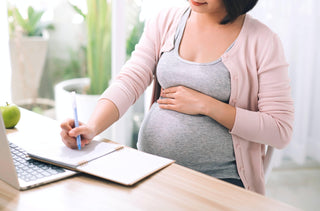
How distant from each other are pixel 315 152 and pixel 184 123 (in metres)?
2.03

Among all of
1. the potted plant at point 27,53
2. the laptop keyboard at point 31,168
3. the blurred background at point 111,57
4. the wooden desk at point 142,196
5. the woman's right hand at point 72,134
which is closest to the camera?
the wooden desk at point 142,196

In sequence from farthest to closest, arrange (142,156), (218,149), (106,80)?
(106,80) → (218,149) → (142,156)

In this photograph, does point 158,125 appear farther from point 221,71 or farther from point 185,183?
point 185,183

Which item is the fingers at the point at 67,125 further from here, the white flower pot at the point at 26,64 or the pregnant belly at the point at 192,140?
the white flower pot at the point at 26,64

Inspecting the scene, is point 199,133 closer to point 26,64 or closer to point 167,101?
point 167,101

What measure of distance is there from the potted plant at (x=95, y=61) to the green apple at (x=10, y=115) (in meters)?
1.38

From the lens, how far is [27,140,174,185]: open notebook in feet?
2.81

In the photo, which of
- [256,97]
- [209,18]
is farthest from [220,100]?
[209,18]

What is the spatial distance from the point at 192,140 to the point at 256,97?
10.7 inches

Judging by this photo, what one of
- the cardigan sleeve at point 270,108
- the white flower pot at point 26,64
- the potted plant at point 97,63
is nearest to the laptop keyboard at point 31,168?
the cardigan sleeve at point 270,108

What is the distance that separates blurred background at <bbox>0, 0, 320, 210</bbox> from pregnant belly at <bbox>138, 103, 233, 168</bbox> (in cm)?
120

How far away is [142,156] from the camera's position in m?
Result: 0.97

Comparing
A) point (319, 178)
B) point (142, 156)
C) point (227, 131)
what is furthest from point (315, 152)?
point (142, 156)

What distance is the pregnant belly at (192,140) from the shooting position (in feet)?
4.00
